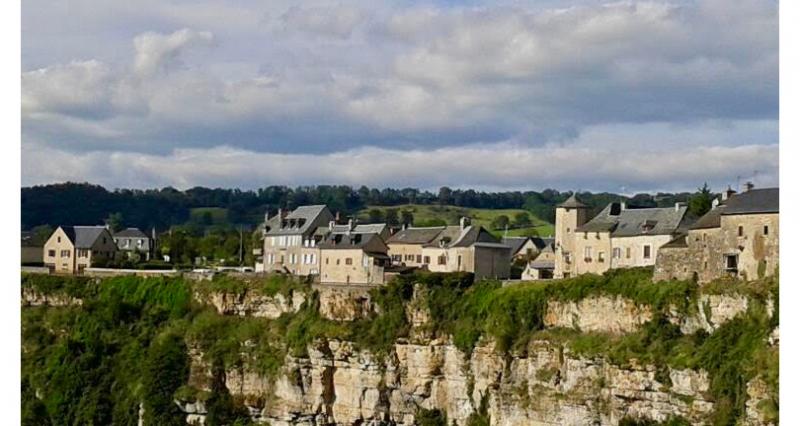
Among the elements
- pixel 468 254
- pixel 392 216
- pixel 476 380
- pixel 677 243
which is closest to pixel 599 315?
pixel 677 243

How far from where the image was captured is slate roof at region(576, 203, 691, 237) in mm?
48938

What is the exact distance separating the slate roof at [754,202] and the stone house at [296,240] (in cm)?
2430

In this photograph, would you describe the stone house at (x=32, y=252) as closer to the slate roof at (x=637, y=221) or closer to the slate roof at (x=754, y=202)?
the slate roof at (x=637, y=221)

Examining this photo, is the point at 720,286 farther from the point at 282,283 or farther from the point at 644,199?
the point at 644,199

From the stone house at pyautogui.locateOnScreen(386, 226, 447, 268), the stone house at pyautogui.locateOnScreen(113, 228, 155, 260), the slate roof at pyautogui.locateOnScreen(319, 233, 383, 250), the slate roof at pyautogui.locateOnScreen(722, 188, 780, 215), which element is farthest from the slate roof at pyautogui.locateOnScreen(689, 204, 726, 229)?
the stone house at pyautogui.locateOnScreen(113, 228, 155, 260)

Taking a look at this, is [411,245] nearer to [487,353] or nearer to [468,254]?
[468,254]

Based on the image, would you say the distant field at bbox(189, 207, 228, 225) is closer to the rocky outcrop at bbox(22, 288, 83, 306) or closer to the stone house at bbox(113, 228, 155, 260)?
the stone house at bbox(113, 228, 155, 260)

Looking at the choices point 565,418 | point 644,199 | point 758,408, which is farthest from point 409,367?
point 644,199

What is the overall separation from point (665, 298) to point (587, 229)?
977 centimetres

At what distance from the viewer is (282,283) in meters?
57.7

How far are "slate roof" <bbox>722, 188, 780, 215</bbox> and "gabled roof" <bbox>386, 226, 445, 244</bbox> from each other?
19751 millimetres

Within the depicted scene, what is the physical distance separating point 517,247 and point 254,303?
782 inches

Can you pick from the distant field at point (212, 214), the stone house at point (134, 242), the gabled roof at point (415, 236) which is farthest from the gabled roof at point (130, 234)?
the distant field at point (212, 214)

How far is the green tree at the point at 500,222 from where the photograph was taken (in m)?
105
